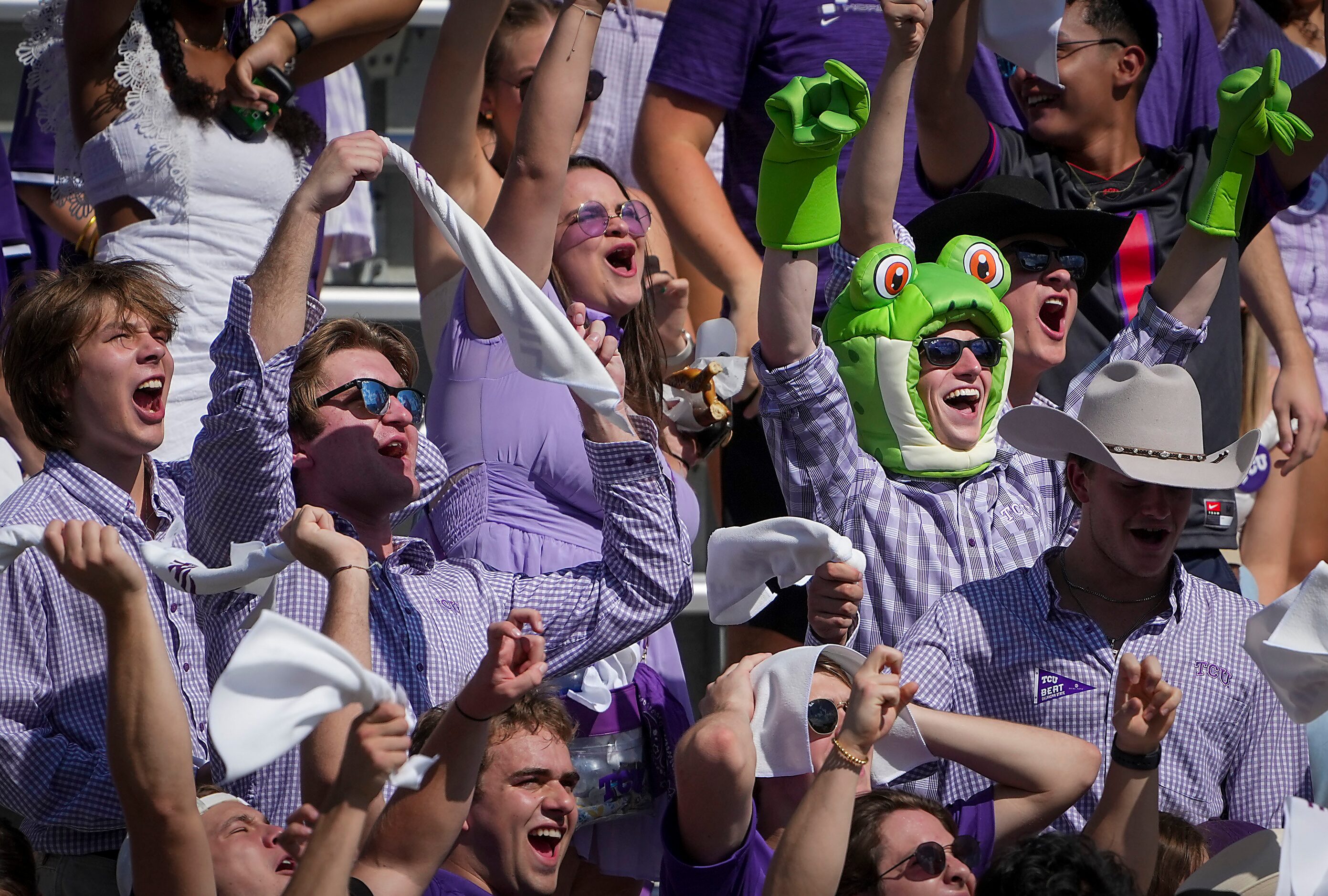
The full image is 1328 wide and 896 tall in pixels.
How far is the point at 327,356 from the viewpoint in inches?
133

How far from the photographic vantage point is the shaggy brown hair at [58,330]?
3186 millimetres

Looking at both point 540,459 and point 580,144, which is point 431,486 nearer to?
point 540,459

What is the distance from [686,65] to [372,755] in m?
2.41

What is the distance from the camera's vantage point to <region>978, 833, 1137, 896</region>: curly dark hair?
2.64 meters

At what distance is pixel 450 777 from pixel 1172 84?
9.75 ft

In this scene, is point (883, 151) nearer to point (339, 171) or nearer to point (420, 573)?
point (339, 171)

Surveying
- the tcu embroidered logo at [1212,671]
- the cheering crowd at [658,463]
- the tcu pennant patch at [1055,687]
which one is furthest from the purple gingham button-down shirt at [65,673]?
the tcu embroidered logo at [1212,671]

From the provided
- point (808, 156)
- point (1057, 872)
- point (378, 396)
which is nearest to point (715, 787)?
point (1057, 872)

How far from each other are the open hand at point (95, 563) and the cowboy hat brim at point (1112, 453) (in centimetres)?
170

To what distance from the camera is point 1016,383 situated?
4.01 m

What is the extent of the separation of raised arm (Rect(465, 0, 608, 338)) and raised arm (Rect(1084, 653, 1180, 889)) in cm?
139

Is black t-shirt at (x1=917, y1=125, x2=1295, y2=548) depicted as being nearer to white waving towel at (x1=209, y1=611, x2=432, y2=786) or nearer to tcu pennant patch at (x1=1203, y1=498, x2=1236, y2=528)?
tcu pennant patch at (x1=1203, y1=498, x2=1236, y2=528)

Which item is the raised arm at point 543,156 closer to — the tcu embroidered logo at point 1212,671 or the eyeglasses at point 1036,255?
the eyeglasses at point 1036,255

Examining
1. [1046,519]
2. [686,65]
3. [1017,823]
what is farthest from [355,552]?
[686,65]
